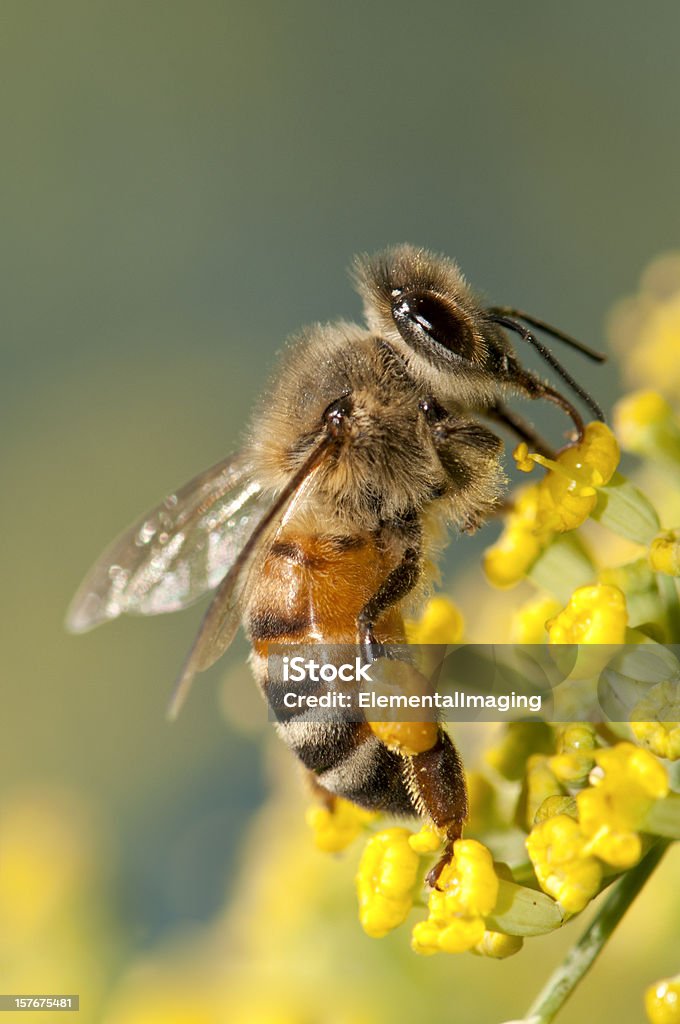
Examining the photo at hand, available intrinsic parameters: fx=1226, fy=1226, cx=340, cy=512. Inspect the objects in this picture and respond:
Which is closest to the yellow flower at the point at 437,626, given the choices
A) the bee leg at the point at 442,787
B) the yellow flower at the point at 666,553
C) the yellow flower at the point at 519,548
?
the yellow flower at the point at 519,548

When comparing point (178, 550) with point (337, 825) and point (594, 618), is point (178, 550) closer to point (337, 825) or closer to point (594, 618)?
point (337, 825)

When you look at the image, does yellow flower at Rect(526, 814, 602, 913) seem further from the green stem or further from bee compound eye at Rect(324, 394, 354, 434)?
bee compound eye at Rect(324, 394, 354, 434)

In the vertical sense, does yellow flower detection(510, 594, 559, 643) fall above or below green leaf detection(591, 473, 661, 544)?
below

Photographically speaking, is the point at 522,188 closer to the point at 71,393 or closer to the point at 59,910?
the point at 71,393

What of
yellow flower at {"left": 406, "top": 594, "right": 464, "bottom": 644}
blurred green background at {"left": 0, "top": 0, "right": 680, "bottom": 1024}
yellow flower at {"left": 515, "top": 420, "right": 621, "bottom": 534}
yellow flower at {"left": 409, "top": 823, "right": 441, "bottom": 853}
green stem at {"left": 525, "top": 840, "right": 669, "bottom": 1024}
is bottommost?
green stem at {"left": 525, "top": 840, "right": 669, "bottom": 1024}

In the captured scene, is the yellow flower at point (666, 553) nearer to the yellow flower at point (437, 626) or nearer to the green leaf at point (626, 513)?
the green leaf at point (626, 513)

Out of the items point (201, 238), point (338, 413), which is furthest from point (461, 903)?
point (201, 238)

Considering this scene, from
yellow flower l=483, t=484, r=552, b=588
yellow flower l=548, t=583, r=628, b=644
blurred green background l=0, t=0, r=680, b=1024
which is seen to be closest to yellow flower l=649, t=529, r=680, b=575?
yellow flower l=548, t=583, r=628, b=644
